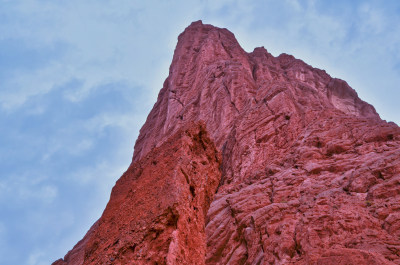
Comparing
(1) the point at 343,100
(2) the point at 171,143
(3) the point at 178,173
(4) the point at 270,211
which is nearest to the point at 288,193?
(4) the point at 270,211

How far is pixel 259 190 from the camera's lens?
19.3 metres

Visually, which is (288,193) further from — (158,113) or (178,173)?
(158,113)

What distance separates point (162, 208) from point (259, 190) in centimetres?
1186

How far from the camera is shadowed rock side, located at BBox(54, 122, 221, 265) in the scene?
25.1ft

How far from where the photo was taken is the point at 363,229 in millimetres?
13102

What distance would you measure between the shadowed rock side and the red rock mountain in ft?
0.10

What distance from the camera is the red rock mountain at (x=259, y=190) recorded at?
28.2ft

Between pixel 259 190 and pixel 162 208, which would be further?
pixel 259 190

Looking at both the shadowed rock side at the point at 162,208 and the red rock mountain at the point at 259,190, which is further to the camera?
the red rock mountain at the point at 259,190

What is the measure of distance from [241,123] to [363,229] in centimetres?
1606

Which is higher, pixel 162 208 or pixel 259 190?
pixel 259 190

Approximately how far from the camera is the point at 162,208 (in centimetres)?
823

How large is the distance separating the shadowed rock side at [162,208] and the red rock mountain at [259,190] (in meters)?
0.03

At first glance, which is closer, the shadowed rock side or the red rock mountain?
the shadowed rock side
